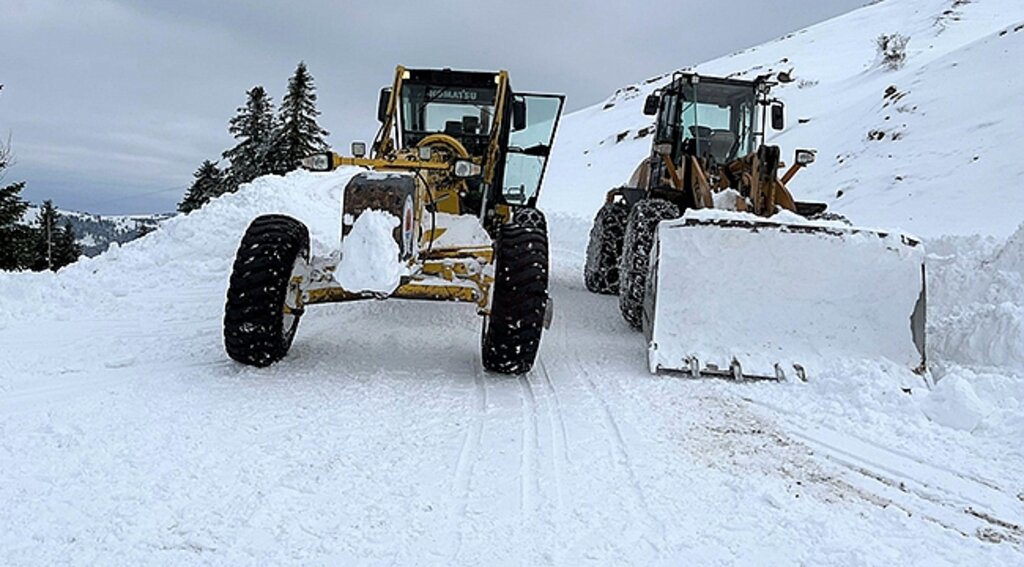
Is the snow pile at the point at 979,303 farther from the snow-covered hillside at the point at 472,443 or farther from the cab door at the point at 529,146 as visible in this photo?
the cab door at the point at 529,146

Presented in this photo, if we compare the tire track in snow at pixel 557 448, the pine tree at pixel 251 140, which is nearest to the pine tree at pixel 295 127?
the pine tree at pixel 251 140

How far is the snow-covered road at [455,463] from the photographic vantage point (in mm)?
2834

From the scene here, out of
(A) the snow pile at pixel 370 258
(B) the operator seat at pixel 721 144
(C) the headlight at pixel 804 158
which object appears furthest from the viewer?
(B) the operator seat at pixel 721 144

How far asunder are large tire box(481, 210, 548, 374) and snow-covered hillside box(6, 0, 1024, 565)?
20 cm

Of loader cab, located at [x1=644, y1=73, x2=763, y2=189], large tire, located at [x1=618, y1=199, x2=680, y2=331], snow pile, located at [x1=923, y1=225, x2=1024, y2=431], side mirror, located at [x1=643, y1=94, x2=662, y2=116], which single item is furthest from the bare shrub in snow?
large tire, located at [x1=618, y1=199, x2=680, y2=331]

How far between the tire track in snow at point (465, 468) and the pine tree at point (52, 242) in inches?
1373

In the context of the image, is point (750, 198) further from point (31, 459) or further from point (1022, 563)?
point (31, 459)

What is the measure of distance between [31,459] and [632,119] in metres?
36.9

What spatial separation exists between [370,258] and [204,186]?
1325 inches

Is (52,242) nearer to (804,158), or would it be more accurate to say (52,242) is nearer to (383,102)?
(383,102)

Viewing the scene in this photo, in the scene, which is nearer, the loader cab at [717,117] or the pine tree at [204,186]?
the loader cab at [717,117]

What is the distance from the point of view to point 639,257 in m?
6.91

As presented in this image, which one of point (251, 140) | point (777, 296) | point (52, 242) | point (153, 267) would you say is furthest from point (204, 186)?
point (777, 296)

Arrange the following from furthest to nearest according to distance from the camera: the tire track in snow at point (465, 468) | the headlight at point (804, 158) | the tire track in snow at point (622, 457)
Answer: the headlight at point (804, 158), the tire track in snow at point (622, 457), the tire track in snow at point (465, 468)
